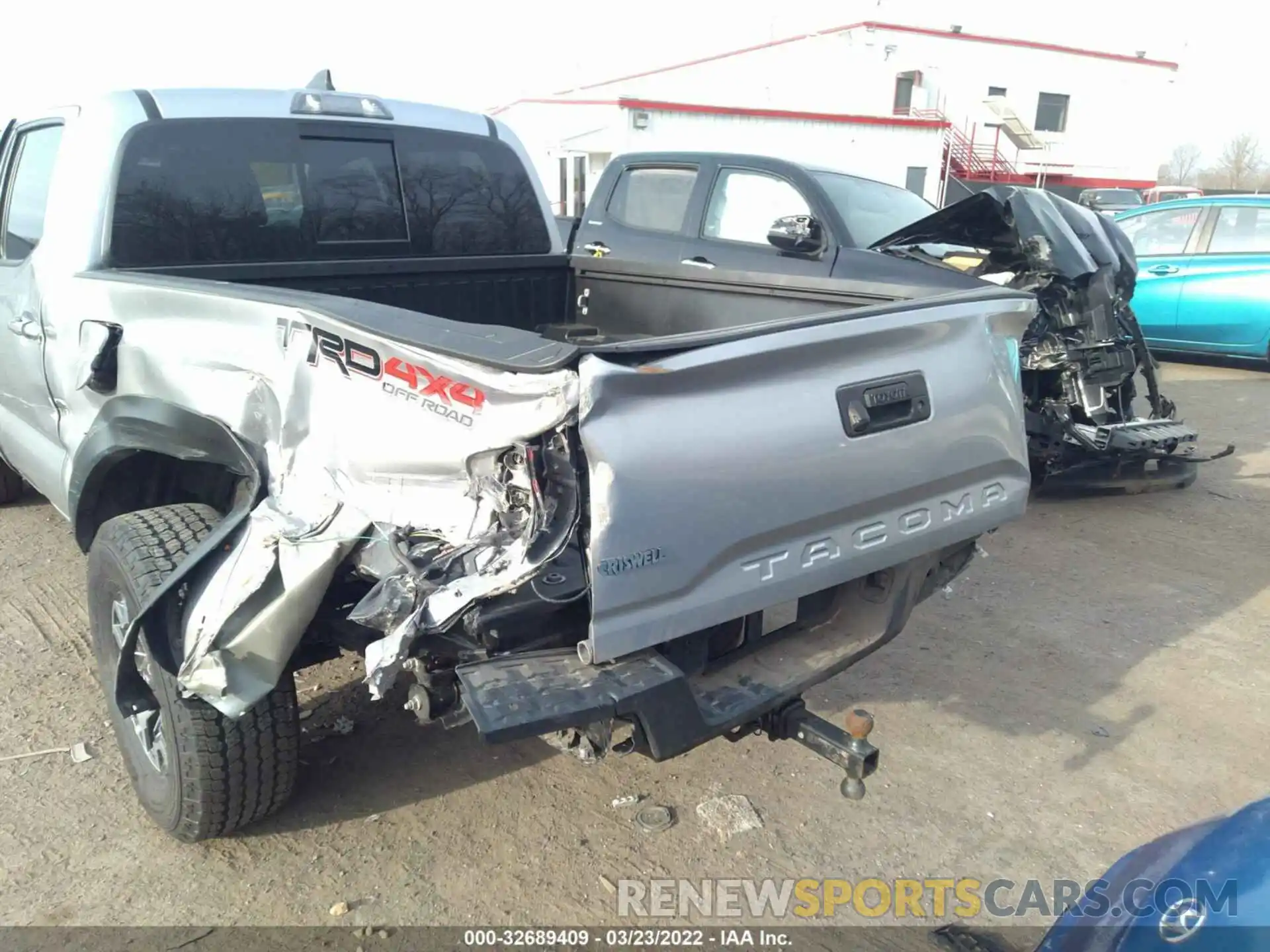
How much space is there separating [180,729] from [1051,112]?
35549 millimetres

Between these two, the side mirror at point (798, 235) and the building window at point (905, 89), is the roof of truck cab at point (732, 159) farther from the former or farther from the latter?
the building window at point (905, 89)

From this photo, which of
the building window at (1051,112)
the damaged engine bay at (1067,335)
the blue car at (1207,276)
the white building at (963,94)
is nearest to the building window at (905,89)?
the white building at (963,94)

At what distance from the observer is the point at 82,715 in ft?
11.3

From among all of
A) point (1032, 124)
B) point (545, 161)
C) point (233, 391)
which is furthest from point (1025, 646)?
point (1032, 124)

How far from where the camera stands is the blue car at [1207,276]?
9219mm

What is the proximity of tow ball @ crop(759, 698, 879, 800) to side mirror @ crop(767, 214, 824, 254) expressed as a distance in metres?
4.01

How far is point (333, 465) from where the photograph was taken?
87.9 inches

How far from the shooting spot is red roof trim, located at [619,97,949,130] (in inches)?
736

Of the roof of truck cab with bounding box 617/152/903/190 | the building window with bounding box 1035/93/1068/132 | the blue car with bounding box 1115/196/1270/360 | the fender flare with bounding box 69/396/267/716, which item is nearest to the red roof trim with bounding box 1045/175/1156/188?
the building window with bounding box 1035/93/1068/132

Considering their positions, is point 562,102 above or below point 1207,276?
above

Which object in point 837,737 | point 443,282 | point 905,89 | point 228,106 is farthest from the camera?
point 905,89

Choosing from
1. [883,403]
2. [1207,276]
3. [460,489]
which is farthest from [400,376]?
[1207,276]

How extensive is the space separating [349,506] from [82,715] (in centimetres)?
203

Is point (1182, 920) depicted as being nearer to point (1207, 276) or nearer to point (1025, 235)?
point (1025, 235)
